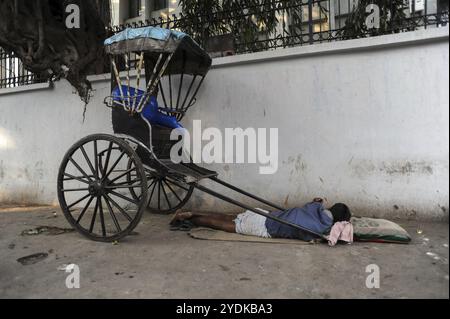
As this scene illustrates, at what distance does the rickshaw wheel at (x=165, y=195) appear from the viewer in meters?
4.47

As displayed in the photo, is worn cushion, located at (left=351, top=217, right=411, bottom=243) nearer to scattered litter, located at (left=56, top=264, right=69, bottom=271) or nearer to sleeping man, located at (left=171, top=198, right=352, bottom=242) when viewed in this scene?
sleeping man, located at (left=171, top=198, right=352, bottom=242)

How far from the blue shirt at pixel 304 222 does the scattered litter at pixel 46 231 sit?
2.19m

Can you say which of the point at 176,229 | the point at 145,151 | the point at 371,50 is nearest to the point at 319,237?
the point at 176,229

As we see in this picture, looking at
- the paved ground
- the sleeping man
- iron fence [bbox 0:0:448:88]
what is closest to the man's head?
the sleeping man

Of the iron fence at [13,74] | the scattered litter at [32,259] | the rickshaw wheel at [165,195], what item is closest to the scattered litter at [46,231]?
the scattered litter at [32,259]

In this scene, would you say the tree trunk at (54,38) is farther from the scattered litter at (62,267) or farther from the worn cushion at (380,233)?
the worn cushion at (380,233)

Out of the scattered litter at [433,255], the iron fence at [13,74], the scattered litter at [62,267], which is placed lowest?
the scattered litter at [62,267]

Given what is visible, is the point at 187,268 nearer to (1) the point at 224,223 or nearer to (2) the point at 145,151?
(1) the point at 224,223

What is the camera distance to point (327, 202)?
13.6 ft

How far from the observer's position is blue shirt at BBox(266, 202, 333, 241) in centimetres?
321

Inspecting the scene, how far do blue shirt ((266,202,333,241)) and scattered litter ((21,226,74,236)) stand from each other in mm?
2192

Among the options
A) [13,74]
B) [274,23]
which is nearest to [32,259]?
[274,23]
